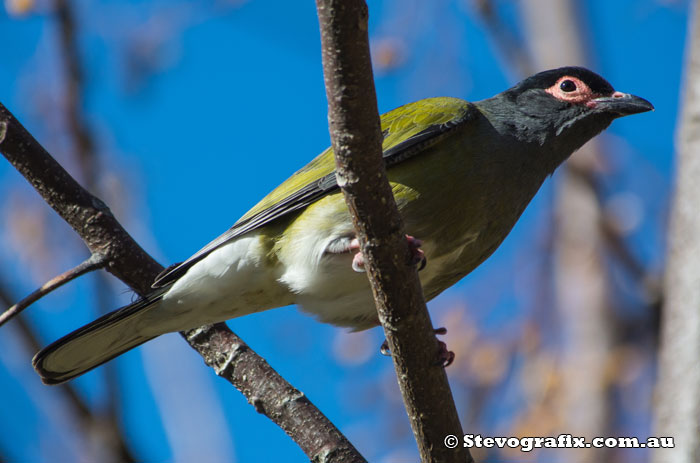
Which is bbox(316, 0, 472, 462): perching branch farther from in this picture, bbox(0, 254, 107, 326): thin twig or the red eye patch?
the red eye patch

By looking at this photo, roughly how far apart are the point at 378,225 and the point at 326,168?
4.54 feet

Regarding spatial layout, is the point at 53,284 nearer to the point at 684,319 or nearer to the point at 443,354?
the point at 443,354

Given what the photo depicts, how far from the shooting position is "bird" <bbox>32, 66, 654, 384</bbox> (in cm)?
365

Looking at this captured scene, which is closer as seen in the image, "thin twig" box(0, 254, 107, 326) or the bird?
"thin twig" box(0, 254, 107, 326)

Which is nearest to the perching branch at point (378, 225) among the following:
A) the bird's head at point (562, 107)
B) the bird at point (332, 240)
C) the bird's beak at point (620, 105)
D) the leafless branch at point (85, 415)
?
the bird at point (332, 240)

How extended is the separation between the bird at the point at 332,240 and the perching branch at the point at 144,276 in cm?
16

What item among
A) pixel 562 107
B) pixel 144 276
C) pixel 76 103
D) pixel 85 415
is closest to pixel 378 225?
pixel 144 276

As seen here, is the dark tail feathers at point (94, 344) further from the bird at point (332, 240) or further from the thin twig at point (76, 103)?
the thin twig at point (76, 103)

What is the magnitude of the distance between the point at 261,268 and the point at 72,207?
0.90 meters

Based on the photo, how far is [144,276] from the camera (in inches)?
145

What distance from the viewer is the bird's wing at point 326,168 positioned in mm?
3691

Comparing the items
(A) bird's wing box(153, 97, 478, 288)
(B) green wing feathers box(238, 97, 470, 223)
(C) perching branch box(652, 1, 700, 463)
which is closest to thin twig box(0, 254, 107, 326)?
(A) bird's wing box(153, 97, 478, 288)

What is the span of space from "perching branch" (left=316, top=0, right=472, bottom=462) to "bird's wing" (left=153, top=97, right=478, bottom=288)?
1110 millimetres

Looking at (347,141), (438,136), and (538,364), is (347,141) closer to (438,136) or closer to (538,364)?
(438,136)
